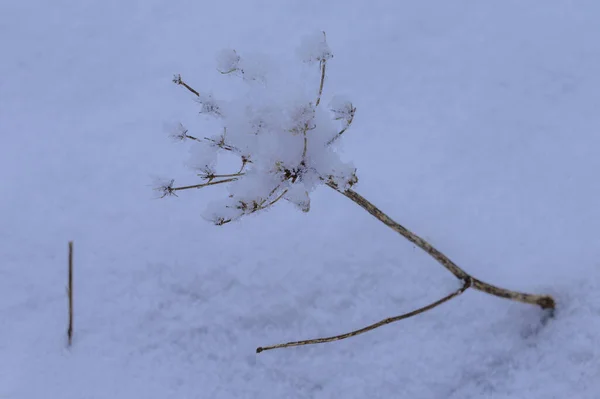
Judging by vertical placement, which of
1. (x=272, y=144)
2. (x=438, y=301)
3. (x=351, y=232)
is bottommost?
(x=438, y=301)

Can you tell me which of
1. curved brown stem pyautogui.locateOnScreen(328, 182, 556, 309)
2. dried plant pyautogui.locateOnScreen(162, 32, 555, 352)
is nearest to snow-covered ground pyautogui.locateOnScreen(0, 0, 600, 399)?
curved brown stem pyautogui.locateOnScreen(328, 182, 556, 309)

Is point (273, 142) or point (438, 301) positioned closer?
point (273, 142)

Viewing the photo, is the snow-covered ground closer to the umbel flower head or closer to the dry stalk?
the dry stalk

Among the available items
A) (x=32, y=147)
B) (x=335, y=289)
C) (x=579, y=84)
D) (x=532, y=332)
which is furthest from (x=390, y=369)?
(x=32, y=147)

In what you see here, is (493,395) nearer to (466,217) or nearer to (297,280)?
(466,217)

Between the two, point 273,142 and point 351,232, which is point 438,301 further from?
point 273,142

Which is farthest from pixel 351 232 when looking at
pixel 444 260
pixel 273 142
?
pixel 273 142
